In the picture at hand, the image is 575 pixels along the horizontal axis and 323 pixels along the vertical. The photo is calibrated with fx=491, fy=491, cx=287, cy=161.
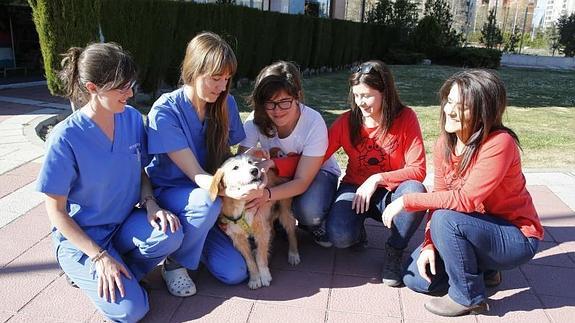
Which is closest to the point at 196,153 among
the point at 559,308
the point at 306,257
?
the point at 306,257

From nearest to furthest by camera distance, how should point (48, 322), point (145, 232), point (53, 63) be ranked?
point (48, 322)
point (145, 232)
point (53, 63)

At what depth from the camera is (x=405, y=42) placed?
24672mm

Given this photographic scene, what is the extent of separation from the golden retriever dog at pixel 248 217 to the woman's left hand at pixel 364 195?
1.52 feet

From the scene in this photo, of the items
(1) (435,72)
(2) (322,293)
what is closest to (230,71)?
(2) (322,293)

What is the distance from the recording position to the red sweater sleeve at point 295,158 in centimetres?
312

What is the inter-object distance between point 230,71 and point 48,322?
1.60 metres

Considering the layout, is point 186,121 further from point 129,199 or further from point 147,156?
point 129,199

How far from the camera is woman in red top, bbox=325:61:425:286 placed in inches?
118

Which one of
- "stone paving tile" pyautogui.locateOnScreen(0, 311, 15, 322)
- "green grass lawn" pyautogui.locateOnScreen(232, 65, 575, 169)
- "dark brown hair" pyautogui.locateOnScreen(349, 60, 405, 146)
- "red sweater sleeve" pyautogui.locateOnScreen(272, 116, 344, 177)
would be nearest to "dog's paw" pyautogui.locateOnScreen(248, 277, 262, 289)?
"red sweater sleeve" pyautogui.locateOnScreen(272, 116, 344, 177)

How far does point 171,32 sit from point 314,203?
7.19 m

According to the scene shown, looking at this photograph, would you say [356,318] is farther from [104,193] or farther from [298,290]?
[104,193]

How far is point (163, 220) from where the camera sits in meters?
2.62

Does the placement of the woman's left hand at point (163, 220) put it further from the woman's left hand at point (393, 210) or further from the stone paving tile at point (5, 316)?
the woman's left hand at point (393, 210)

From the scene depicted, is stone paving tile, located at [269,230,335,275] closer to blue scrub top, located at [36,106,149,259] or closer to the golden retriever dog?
the golden retriever dog
